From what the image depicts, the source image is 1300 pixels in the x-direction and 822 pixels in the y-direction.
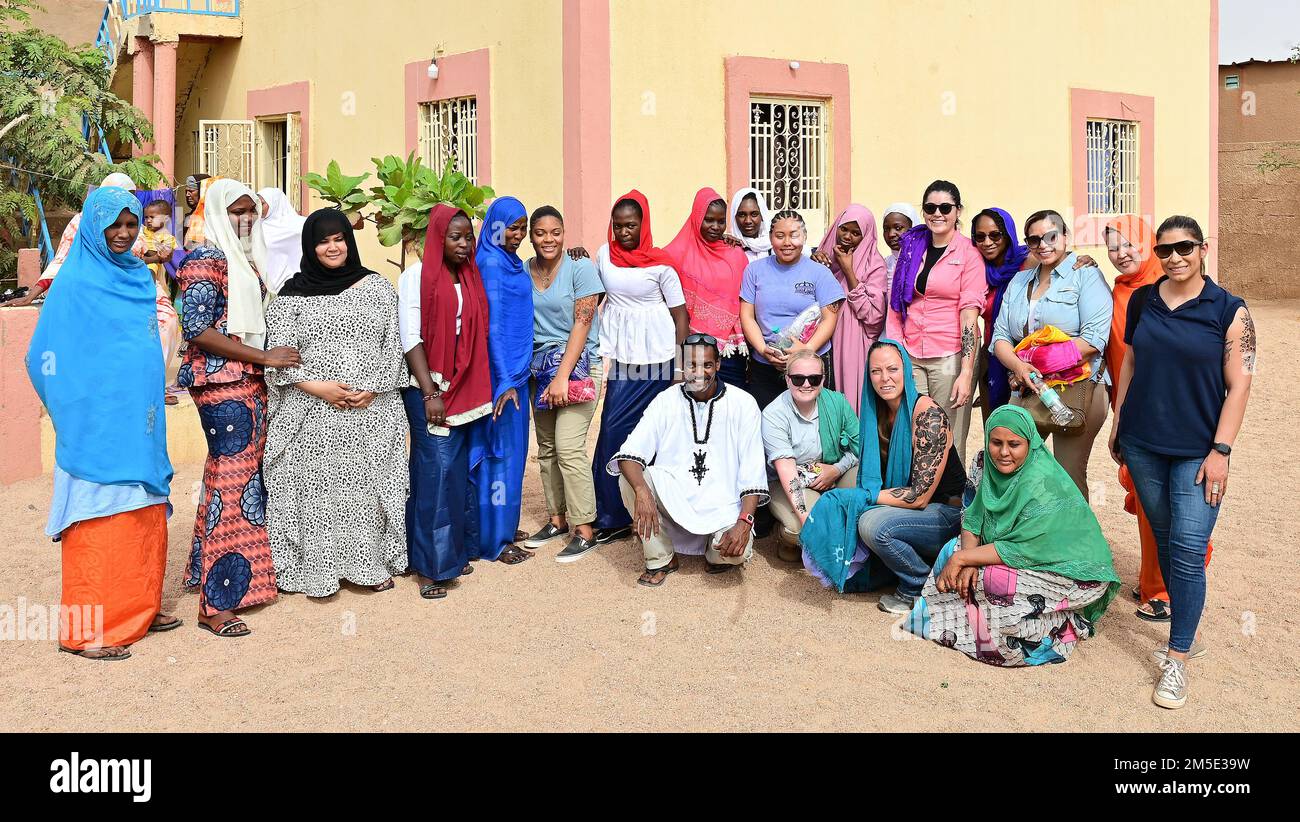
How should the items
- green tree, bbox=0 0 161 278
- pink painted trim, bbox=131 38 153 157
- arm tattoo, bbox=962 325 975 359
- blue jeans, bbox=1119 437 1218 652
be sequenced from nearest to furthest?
blue jeans, bbox=1119 437 1218 652 < arm tattoo, bbox=962 325 975 359 < green tree, bbox=0 0 161 278 < pink painted trim, bbox=131 38 153 157

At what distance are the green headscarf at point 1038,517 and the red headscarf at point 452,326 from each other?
2.40 meters

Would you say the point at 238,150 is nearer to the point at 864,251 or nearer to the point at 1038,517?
the point at 864,251

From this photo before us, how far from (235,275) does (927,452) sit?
3.06 meters

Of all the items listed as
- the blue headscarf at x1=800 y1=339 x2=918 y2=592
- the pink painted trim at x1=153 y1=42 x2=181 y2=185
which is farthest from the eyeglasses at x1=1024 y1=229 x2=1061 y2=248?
the pink painted trim at x1=153 y1=42 x2=181 y2=185

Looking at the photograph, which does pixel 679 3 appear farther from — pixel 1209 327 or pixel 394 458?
pixel 1209 327

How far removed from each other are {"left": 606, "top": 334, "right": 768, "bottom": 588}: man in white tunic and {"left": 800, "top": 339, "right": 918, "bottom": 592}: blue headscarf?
33 centimetres

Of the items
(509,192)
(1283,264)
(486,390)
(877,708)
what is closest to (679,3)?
(509,192)

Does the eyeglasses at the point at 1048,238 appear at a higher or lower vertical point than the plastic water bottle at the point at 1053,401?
higher

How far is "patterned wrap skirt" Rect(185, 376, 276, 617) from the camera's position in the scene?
4.97 m

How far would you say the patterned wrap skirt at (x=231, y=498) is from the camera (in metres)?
4.97

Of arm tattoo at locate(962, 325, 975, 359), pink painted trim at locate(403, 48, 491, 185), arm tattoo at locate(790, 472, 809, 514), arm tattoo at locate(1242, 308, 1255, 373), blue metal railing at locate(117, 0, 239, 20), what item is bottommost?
arm tattoo at locate(790, 472, 809, 514)

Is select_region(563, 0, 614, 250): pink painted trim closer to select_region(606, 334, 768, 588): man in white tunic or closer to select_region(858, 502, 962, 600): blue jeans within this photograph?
select_region(606, 334, 768, 588): man in white tunic

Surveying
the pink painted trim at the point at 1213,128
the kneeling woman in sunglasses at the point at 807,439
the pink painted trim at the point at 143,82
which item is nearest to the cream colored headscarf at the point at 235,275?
the kneeling woman in sunglasses at the point at 807,439

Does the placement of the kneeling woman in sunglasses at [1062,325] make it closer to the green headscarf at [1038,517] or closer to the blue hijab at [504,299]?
the green headscarf at [1038,517]
